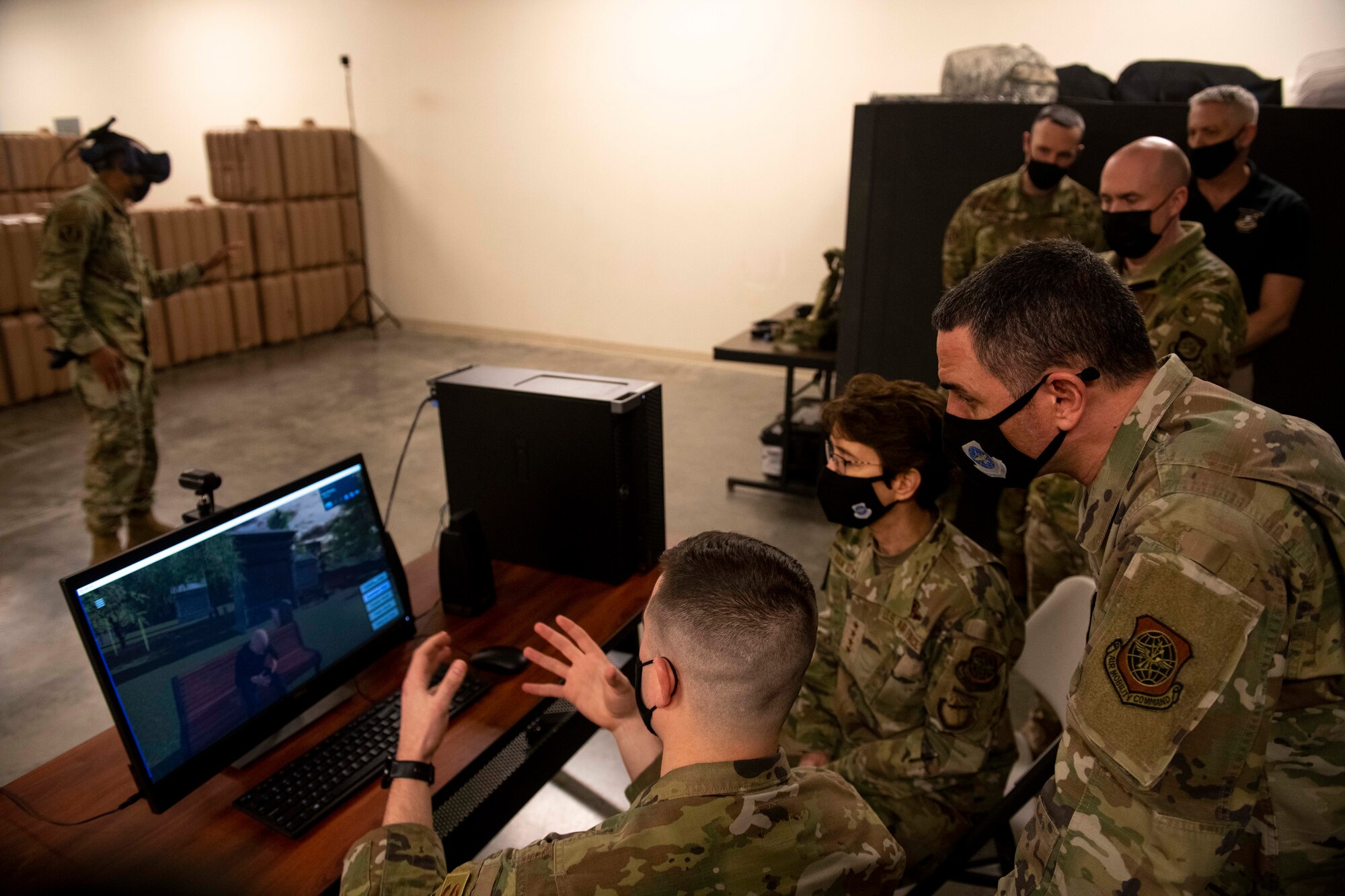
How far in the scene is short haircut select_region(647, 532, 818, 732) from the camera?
1.06 meters

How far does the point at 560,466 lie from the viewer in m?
2.02

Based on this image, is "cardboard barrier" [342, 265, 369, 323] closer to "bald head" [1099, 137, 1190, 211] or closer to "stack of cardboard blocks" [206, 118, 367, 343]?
"stack of cardboard blocks" [206, 118, 367, 343]

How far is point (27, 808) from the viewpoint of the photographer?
1.33m

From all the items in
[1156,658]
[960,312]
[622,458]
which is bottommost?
[622,458]

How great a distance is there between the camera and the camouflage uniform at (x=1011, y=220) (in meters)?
3.29

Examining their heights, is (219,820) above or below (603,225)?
below

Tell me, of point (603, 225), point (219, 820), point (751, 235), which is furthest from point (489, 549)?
point (603, 225)

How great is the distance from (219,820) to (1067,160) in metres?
3.27

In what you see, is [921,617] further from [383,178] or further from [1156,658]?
[383,178]

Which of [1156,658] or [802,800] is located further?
[802,800]

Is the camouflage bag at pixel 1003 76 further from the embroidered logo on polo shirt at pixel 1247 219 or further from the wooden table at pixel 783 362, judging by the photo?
the wooden table at pixel 783 362

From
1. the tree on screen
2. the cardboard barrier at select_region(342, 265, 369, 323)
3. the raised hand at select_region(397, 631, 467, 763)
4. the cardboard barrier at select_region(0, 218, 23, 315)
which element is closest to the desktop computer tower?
the tree on screen

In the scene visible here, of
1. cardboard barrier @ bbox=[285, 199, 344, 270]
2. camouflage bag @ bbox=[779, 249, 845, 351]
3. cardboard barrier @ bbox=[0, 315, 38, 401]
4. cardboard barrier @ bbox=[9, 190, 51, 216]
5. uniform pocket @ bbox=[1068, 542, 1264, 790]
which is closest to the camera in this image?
uniform pocket @ bbox=[1068, 542, 1264, 790]

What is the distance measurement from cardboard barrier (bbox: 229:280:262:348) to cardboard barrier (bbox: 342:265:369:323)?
93cm
